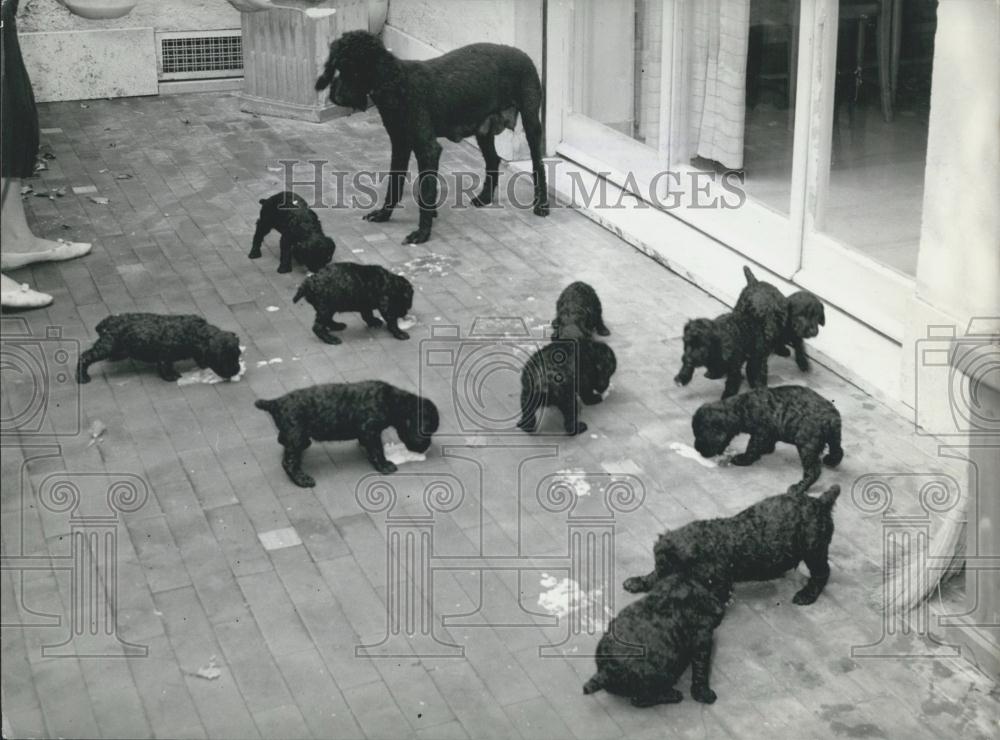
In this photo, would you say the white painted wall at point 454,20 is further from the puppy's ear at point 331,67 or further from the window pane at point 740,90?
the puppy's ear at point 331,67

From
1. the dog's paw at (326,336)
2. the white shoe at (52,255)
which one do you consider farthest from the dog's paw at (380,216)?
the dog's paw at (326,336)

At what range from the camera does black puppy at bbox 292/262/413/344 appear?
300 inches

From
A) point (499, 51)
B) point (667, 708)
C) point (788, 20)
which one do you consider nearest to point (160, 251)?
point (499, 51)

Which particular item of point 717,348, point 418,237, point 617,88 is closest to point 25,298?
point 418,237

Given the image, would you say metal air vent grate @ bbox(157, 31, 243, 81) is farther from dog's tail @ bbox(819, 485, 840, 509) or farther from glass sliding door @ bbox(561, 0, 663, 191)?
dog's tail @ bbox(819, 485, 840, 509)

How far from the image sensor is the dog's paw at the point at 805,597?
5.54m

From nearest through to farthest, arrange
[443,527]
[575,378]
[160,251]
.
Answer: [443,527] → [575,378] → [160,251]

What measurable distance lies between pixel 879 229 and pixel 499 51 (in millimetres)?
2780

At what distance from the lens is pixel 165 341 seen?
284 inches

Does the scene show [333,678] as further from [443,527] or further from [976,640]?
[976,640]

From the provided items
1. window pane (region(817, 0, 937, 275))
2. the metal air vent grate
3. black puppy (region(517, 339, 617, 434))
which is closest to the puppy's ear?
black puppy (region(517, 339, 617, 434))

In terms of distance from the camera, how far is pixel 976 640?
520cm

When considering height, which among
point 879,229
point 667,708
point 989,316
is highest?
point 989,316

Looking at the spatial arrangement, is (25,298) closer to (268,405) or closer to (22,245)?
(22,245)
